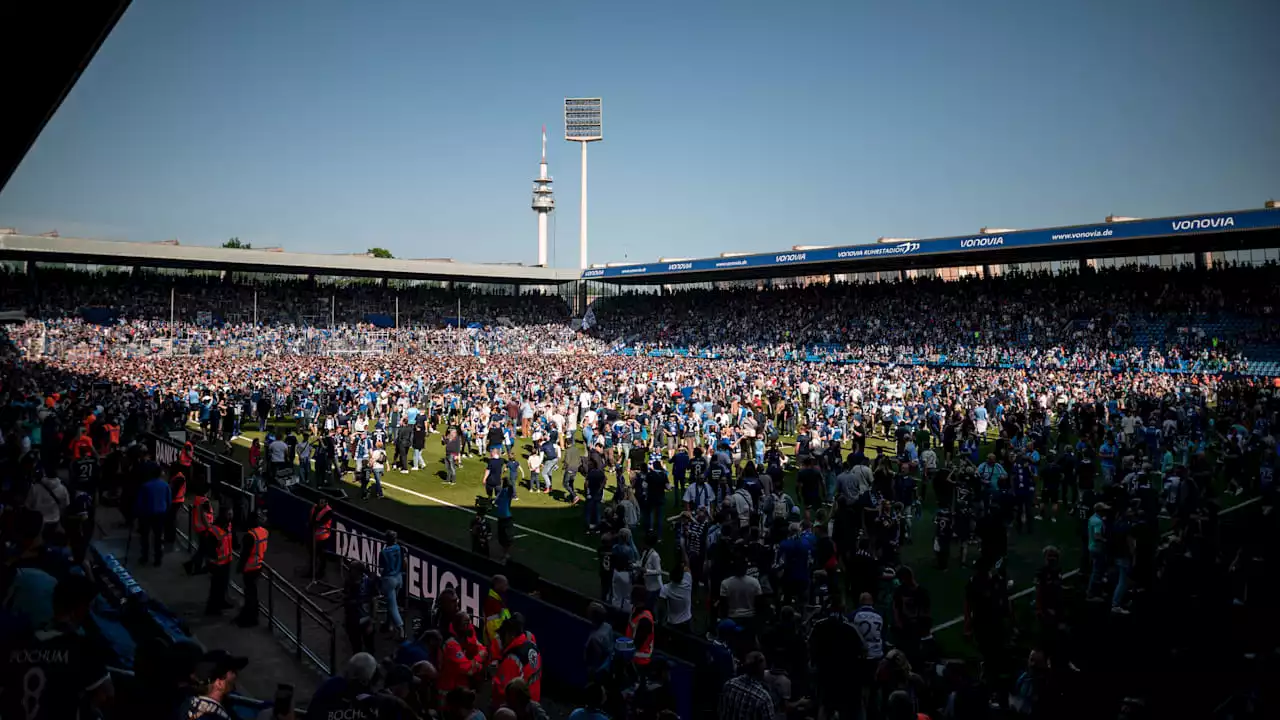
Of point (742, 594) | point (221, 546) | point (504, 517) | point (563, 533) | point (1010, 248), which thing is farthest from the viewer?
point (1010, 248)

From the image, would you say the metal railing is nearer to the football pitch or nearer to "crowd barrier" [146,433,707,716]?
"crowd barrier" [146,433,707,716]

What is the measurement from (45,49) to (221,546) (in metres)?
6.05

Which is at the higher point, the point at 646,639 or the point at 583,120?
the point at 583,120

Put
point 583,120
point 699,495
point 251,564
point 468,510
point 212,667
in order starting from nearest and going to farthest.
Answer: point 212,667 → point 251,564 → point 699,495 → point 468,510 → point 583,120

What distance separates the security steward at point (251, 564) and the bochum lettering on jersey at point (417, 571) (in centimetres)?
163

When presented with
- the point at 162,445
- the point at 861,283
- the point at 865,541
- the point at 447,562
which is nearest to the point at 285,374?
the point at 162,445

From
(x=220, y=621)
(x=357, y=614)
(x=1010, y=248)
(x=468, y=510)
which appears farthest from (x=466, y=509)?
(x=1010, y=248)

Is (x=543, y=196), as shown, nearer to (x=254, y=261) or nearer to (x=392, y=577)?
(x=254, y=261)

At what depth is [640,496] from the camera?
14.3 metres

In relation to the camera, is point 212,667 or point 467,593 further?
point 467,593

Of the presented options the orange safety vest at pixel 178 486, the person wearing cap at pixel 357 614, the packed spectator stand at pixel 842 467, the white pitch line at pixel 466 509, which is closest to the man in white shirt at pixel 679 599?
the packed spectator stand at pixel 842 467

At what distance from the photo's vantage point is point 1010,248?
41.8 m

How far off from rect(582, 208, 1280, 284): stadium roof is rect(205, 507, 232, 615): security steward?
1600 inches

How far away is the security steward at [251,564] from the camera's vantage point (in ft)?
31.7
